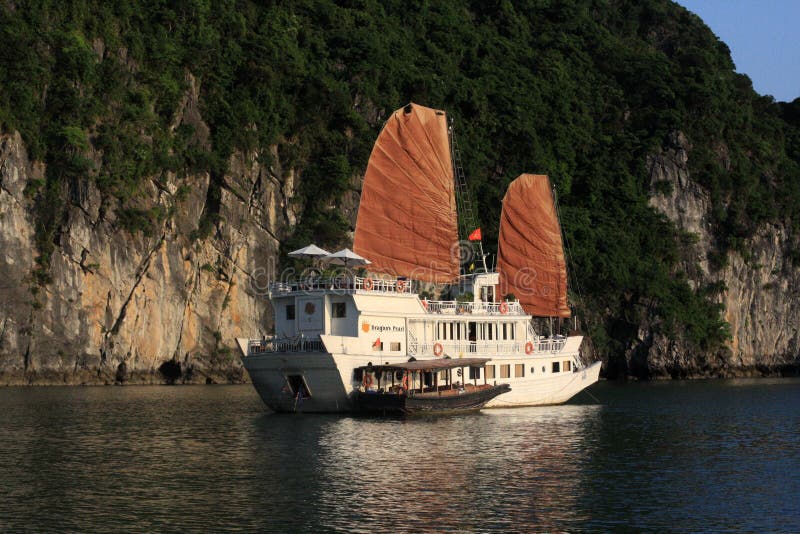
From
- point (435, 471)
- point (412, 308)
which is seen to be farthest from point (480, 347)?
point (435, 471)

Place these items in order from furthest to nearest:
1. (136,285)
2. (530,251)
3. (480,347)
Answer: (136,285)
(530,251)
(480,347)

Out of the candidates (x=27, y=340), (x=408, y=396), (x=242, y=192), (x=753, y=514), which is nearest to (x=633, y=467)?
(x=753, y=514)

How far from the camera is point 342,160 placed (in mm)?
69812

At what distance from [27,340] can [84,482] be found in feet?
117

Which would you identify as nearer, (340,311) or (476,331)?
(340,311)

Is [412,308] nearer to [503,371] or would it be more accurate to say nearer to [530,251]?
[503,371]

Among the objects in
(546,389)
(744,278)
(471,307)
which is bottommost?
(546,389)

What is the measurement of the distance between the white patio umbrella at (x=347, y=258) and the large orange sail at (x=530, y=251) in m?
11.1

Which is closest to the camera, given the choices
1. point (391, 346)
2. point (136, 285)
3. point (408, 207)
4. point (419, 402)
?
point (419, 402)

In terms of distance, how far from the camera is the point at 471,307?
41969 mm

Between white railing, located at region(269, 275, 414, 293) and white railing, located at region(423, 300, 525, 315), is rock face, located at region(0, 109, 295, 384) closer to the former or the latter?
white railing, located at region(269, 275, 414, 293)

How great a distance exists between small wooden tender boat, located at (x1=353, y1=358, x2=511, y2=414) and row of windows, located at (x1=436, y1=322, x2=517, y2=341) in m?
1.48

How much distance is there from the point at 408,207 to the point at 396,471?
60.2 feet

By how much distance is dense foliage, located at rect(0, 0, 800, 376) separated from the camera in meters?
62.3
